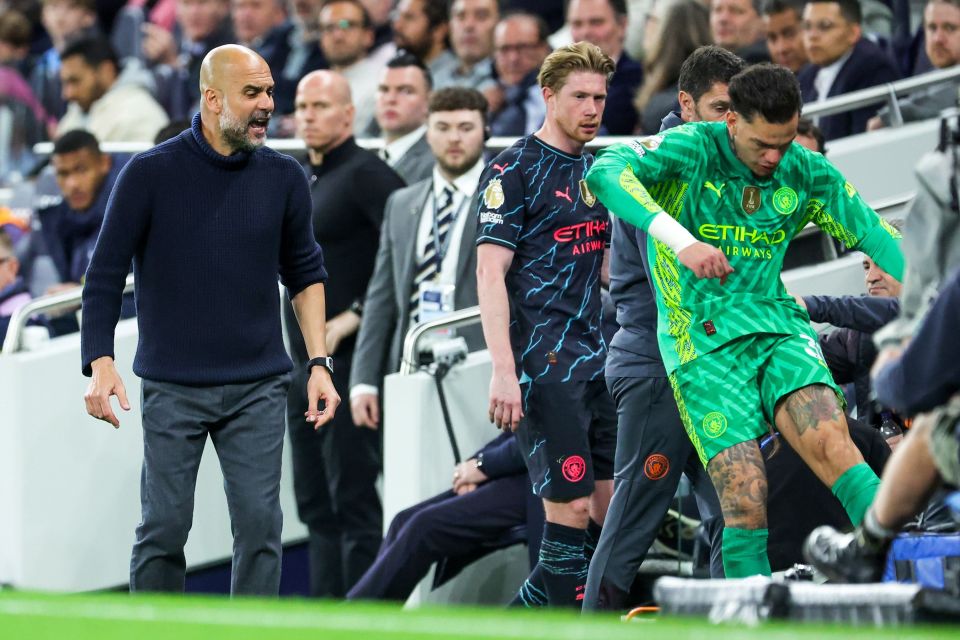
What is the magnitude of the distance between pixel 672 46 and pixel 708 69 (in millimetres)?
2924

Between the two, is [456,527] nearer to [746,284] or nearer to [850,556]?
[746,284]

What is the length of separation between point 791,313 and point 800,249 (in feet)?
8.24

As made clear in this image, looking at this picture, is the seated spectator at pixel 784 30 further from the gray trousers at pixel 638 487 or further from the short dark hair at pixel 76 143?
the gray trousers at pixel 638 487

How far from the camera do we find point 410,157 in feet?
30.8

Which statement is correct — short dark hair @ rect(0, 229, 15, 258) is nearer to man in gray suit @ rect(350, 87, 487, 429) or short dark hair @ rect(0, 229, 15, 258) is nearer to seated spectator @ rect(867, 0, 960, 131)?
man in gray suit @ rect(350, 87, 487, 429)

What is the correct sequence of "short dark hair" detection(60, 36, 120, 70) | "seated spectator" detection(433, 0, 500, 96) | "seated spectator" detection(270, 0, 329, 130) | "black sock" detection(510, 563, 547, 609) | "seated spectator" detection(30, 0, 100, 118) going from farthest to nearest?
"seated spectator" detection(30, 0, 100, 118) → "short dark hair" detection(60, 36, 120, 70) → "seated spectator" detection(270, 0, 329, 130) → "seated spectator" detection(433, 0, 500, 96) → "black sock" detection(510, 563, 547, 609)

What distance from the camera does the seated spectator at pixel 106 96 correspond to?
1216 centimetres

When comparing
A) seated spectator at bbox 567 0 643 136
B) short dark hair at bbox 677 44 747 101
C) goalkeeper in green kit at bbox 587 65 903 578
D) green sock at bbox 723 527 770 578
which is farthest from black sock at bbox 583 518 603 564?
seated spectator at bbox 567 0 643 136

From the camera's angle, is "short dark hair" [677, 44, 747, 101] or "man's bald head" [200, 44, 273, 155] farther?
"short dark hair" [677, 44, 747, 101]

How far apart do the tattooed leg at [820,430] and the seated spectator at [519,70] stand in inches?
192

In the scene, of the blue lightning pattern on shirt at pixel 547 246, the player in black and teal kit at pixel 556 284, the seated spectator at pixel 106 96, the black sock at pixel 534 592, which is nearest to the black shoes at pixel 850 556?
the player in black and teal kit at pixel 556 284

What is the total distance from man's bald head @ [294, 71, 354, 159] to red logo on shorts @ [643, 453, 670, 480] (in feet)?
10.5

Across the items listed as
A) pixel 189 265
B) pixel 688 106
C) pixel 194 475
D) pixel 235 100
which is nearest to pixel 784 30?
pixel 688 106

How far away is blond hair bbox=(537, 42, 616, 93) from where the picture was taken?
21.5 feet
